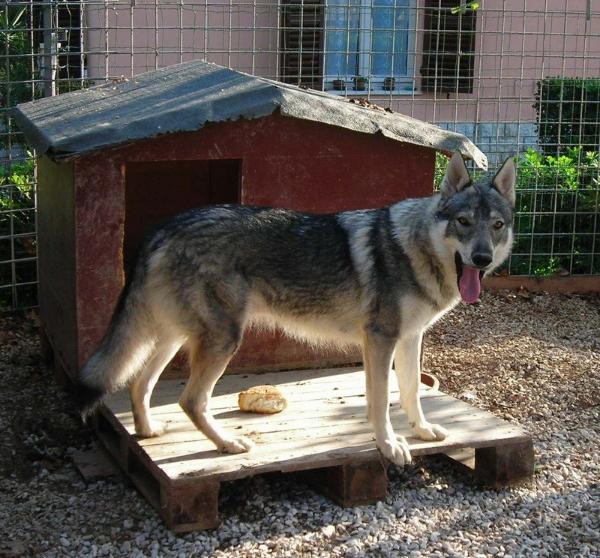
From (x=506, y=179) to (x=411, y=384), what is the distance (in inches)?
46.9

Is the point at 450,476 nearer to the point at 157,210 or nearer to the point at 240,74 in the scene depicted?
the point at 240,74

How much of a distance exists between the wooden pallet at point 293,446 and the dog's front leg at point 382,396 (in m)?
0.09

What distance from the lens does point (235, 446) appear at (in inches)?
191

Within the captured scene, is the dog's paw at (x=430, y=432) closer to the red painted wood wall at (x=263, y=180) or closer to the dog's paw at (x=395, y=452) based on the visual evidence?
the dog's paw at (x=395, y=452)

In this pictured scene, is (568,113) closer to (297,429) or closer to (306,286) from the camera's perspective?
(306,286)

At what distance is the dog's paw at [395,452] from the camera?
4871 millimetres

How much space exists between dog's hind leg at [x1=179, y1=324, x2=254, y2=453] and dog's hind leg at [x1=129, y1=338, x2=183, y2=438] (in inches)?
11.9

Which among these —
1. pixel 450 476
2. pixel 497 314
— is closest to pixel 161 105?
pixel 450 476

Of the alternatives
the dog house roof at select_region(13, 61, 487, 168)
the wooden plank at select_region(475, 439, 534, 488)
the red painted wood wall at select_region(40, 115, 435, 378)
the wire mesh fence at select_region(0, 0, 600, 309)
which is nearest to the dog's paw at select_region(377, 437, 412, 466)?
the wooden plank at select_region(475, 439, 534, 488)

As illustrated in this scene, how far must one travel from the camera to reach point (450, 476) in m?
5.37

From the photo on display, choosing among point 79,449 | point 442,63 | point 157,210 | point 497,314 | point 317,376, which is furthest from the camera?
point 442,63

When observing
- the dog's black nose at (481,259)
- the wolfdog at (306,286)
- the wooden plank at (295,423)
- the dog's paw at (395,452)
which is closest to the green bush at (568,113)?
the wooden plank at (295,423)

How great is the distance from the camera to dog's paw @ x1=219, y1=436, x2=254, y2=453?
15.9 feet

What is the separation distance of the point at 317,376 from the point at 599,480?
5.87ft
